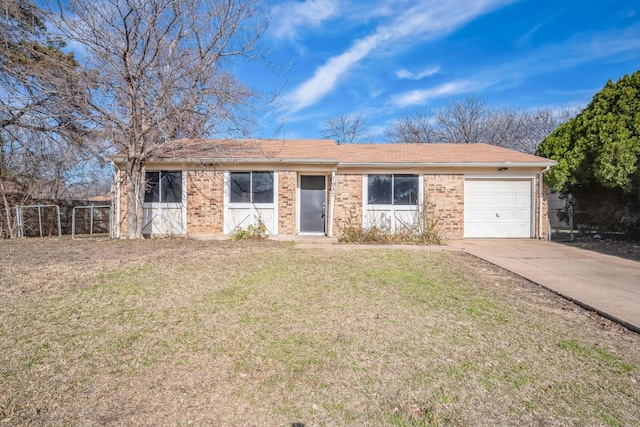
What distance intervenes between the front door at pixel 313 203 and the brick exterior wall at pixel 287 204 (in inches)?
33.9

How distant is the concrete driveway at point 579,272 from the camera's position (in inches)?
164

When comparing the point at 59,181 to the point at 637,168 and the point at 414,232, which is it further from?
the point at 637,168

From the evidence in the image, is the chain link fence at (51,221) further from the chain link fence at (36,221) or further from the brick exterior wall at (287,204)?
the brick exterior wall at (287,204)

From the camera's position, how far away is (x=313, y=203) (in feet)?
39.3

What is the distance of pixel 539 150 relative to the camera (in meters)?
12.6

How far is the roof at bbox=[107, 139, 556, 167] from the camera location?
1067 centimetres

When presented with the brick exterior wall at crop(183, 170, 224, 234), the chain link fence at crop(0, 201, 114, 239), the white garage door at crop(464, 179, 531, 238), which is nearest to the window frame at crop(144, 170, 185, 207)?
the brick exterior wall at crop(183, 170, 224, 234)

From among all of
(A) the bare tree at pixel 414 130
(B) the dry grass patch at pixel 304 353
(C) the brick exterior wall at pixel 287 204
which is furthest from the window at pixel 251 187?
(A) the bare tree at pixel 414 130

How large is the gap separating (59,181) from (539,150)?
20.2 metres

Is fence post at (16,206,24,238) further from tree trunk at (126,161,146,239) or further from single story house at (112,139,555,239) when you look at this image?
tree trunk at (126,161,146,239)

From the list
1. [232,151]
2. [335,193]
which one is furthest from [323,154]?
[232,151]

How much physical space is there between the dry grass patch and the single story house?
588 centimetres

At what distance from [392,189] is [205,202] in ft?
21.5

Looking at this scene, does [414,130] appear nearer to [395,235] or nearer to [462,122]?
[462,122]
